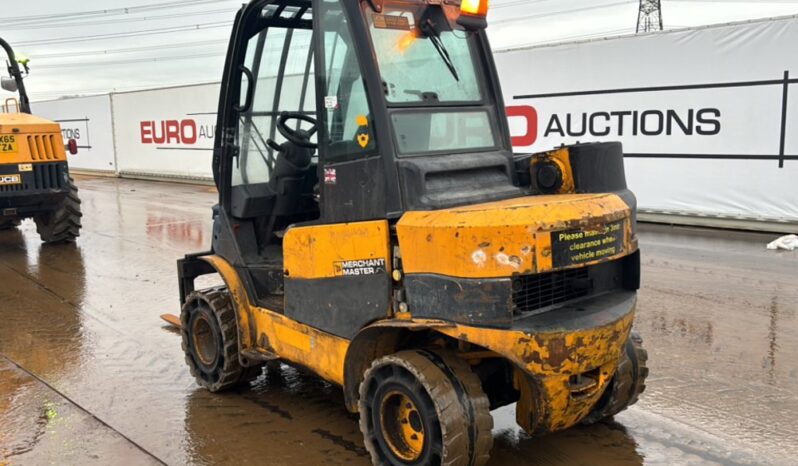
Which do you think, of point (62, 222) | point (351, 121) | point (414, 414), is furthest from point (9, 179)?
point (414, 414)

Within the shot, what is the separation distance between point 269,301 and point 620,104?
8.83 metres

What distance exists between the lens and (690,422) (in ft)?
14.4

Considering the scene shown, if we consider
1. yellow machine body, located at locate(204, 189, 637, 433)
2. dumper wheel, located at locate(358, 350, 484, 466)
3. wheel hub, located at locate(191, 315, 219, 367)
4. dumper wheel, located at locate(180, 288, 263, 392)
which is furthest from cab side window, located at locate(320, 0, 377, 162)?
wheel hub, located at locate(191, 315, 219, 367)

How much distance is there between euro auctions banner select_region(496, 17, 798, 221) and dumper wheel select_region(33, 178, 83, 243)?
775 centimetres

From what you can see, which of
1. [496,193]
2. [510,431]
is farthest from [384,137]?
[510,431]

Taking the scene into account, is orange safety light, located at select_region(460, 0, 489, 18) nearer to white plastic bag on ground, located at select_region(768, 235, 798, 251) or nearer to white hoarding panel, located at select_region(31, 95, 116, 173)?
white plastic bag on ground, located at select_region(768, 235, 798, 251)

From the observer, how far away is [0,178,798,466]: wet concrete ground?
4098 millimetres

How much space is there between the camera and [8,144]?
34.7ft

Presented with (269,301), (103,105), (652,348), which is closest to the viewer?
(269,301)

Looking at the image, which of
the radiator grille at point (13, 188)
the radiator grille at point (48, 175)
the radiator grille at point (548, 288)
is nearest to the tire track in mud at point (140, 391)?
the radiator grille at point (548, 288)

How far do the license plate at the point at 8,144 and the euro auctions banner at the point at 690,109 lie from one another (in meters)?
8.33

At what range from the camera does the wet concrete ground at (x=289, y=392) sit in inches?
161

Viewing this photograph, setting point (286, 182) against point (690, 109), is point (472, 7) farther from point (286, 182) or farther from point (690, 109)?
point (690, 109)

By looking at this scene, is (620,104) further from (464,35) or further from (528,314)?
(528,314)
